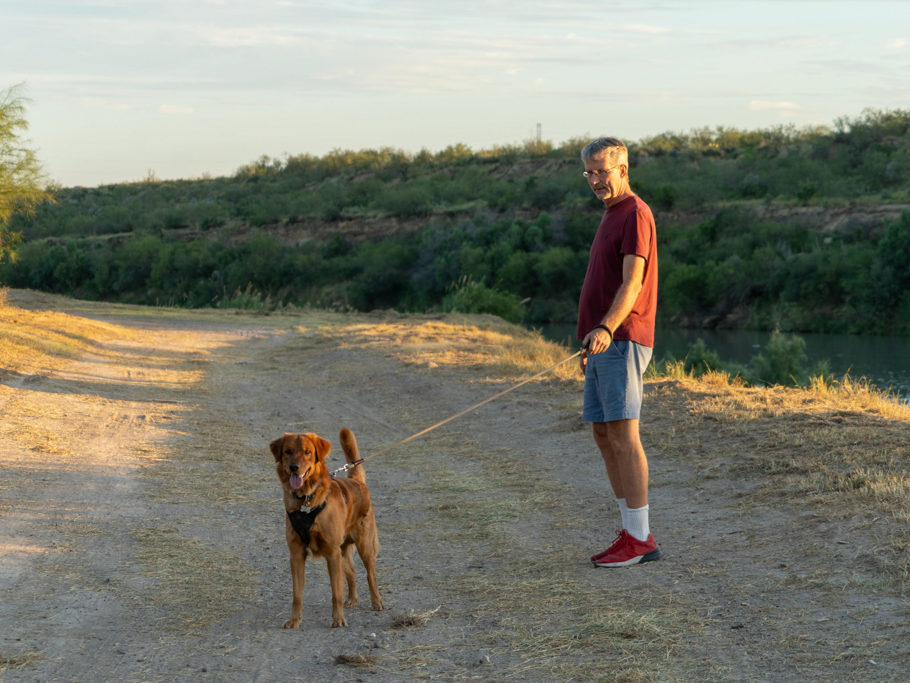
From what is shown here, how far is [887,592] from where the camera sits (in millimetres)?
4672

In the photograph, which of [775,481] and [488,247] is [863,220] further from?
[775,481]

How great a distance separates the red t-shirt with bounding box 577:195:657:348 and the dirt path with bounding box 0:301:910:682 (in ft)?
4.70

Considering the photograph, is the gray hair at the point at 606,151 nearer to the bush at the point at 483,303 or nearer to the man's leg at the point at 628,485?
the man's leg at the point at 628,485

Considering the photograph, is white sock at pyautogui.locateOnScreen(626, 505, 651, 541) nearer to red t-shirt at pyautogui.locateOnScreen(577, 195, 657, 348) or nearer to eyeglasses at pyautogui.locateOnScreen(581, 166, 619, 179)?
red t-shirt at pyautogui.locateOnScreen(577, 195, 657, 348)

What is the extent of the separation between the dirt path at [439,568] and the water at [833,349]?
12.6 meters

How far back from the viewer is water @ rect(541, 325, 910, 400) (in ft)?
71.8

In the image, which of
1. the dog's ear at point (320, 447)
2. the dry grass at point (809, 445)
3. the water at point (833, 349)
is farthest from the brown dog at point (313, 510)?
the water at point (833, 349)

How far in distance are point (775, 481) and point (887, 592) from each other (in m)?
2.48

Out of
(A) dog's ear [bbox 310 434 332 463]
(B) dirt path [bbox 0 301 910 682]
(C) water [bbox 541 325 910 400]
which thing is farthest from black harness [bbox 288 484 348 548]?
(C) water [bbox 541 325 910 400]

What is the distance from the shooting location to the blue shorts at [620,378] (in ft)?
17.7

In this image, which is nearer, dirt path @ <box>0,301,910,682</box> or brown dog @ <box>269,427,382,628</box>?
dirt path @ <box>0,301,910,682</box>

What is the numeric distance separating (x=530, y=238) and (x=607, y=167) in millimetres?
44268

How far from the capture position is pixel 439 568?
578cm

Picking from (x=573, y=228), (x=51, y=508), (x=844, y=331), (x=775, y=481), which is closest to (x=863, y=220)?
(x=844, y=331)
